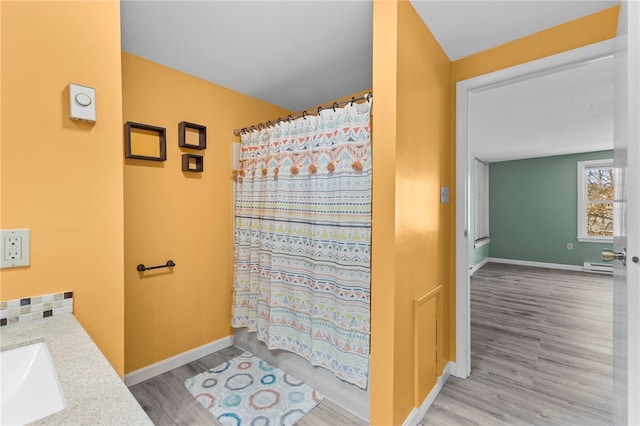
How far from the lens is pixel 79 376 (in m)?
0.73

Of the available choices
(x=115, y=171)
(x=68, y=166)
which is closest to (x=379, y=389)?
(x=115, y=171)

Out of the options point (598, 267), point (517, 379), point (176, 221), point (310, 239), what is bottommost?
point (517, 379)

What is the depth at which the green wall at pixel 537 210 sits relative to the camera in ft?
18.7

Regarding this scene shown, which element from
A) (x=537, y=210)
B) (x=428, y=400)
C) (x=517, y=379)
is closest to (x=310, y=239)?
(x=428, y=400)

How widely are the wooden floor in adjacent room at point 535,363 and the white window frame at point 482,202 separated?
2.23m

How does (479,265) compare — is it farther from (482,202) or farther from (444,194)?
(444,194)

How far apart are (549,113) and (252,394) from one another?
412 cm

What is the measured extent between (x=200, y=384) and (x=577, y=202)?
23.3 ft

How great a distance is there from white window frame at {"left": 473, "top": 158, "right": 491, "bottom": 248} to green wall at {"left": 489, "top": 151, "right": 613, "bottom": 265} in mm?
109

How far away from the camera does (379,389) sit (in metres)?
1.47

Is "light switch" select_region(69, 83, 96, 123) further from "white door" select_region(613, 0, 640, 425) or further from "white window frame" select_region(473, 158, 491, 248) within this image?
"white window frame" select_region(473, 158, 491, 248)

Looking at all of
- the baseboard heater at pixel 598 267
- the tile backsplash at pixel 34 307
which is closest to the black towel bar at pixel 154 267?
the tile backsplash at pixel 34 307

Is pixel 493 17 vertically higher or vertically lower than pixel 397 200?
higher

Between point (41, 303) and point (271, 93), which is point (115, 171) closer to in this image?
point (41, 303)
